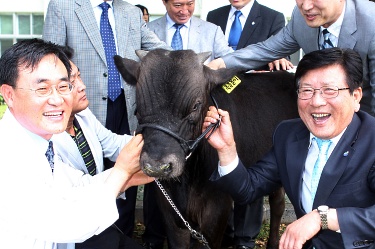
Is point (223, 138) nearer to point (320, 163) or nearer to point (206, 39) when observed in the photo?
point (320, 163)

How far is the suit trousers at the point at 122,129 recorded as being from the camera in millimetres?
5684

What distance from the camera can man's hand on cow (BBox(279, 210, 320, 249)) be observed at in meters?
3.22

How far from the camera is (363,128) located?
355 centimetres

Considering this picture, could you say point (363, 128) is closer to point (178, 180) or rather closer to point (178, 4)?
point (178, 180)

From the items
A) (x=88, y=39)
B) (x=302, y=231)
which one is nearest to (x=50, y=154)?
(x=302, y=231)

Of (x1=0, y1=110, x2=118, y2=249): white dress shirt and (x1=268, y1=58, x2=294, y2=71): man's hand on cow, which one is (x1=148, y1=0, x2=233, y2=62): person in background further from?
(x1=0, y1=110, x2=118, y2=249): white dress shirt

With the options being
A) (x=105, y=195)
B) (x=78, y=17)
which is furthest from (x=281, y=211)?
(x=105, y=195)

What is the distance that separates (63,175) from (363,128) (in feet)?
6.55

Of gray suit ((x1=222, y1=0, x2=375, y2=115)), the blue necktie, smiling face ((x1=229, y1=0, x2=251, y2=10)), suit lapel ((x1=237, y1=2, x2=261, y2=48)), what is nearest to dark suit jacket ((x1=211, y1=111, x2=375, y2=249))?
gray suit ((x1=222, y1=0, x2=375, y2=115))

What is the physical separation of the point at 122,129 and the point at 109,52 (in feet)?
2.74

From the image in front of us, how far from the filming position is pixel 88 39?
5.49 metres

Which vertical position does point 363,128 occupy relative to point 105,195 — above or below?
above

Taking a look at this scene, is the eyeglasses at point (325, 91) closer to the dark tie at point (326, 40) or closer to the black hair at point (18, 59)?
the dark tie at point (326, 40)

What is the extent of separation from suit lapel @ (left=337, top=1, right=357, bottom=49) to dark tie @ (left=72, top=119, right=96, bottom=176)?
2.36m
